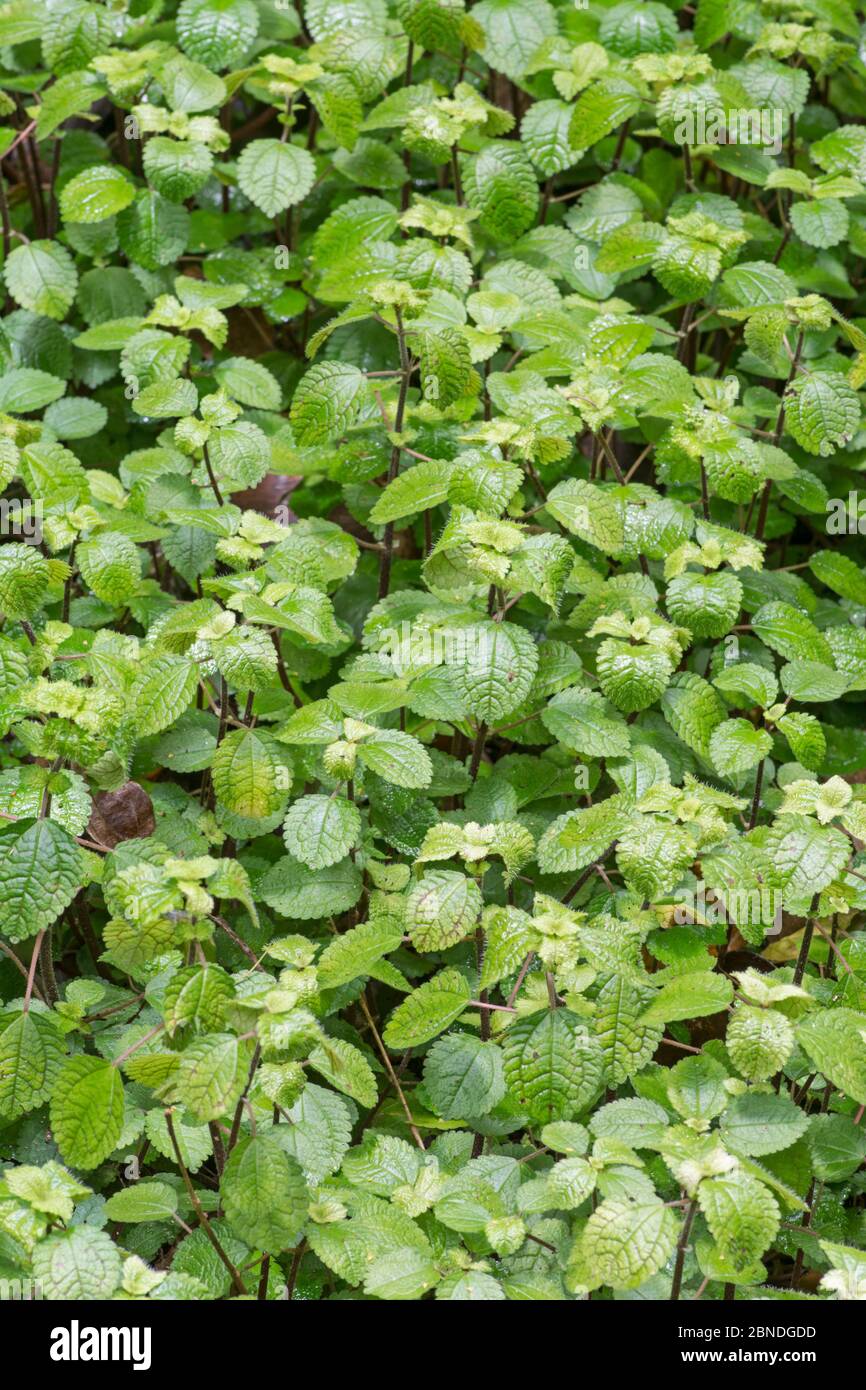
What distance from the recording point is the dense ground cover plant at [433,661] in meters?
2.48

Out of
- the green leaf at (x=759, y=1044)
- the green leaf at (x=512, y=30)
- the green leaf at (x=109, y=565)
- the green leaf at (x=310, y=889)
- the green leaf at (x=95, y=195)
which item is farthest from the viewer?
the green leaf at (x=512, y=30)

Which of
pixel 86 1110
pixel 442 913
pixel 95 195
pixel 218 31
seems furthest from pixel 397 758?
pixel 218 31

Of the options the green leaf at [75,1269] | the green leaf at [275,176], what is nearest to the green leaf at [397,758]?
the green leaf at [75,1269]

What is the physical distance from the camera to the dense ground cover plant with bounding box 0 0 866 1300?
2482 mm

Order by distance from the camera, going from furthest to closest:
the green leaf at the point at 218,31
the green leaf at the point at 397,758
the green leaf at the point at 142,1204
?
1. the green leaf at the point at 218,31
2. the green leaf at the point at 397,758
3. the green leaf at the point at 142,1204

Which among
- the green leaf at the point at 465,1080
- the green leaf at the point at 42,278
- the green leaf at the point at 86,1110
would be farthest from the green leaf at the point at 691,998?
the green leaf at the point at 42,278

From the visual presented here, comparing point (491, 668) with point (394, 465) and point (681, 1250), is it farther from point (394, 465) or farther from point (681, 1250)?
point (681, 1250)

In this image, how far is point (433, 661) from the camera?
9.93 feet

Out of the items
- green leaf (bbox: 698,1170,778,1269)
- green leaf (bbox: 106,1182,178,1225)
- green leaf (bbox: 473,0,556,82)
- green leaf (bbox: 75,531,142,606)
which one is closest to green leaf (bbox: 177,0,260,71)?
green leaf (bbox: 473,0,556,82)

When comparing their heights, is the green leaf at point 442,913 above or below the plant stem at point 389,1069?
above

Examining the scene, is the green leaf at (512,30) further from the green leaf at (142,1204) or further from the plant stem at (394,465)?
the green leaf at (142,1204)

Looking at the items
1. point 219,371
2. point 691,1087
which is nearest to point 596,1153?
point 691,1087

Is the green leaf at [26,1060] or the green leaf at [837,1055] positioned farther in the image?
the green leaf at [26,1060]

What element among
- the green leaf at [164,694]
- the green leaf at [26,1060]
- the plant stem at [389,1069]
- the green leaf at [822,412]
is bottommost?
the plant stem at [389,1069]
